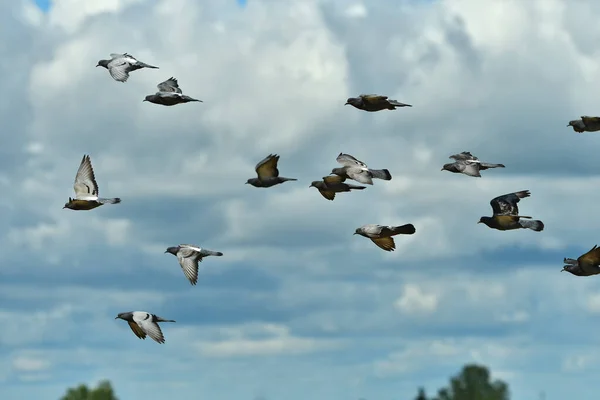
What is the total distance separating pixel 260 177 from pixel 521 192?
10.5 metres

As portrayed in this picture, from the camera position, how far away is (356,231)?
216 ft

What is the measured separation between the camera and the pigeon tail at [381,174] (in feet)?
211

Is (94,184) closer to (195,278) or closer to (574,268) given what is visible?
(195,278)

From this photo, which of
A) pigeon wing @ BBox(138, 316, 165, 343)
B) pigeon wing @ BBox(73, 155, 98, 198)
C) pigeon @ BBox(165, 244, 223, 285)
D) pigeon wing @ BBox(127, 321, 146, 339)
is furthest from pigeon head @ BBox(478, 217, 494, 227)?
pigeon wing @ BBox(73, 155, 98, 198)

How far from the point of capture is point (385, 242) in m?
66.6

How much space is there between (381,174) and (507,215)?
→ 551 centimetres

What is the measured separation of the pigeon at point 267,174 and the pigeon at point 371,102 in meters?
3.81

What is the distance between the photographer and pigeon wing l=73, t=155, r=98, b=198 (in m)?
70.2

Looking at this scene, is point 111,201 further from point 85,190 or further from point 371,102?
point 371,102

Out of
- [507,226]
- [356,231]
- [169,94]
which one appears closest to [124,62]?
[169,94]

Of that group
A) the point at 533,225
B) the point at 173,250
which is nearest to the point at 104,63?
the point at 173,250

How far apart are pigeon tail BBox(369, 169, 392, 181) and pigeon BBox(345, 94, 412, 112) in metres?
2.81

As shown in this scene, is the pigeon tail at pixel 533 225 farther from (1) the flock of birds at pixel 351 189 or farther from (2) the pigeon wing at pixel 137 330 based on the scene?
(2) the pigeon wing at pixel 137 330

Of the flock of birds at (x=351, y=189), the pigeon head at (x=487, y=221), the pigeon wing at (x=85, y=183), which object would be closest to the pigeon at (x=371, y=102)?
the flock of birds at (x=351, y=189)
